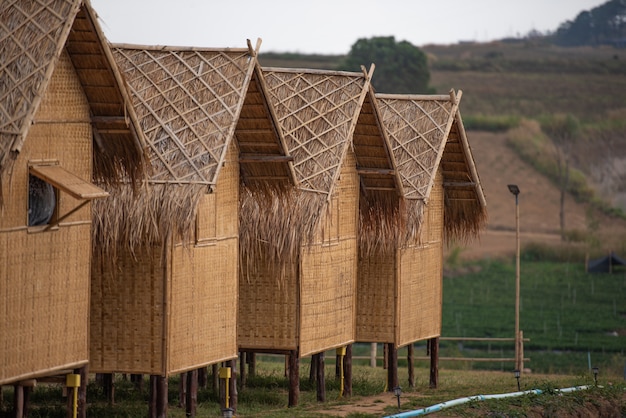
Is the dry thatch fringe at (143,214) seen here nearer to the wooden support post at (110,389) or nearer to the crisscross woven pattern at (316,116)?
the crisscross woven pattern at (316,116)

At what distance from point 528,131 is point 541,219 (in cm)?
989

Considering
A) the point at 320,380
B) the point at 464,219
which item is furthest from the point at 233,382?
the point at 464,219

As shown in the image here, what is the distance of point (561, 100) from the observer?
226 feet

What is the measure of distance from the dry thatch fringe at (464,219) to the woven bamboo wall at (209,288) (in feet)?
20.6

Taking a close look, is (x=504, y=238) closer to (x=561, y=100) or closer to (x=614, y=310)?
(x=614, y=310)

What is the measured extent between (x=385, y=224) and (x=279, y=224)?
2.82 metres

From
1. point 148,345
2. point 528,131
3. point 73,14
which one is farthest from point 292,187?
point 528,131

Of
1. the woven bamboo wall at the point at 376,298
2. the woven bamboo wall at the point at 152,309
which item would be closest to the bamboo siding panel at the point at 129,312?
the woven bamboo wall at the point at 152,309

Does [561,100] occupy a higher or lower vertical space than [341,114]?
higher

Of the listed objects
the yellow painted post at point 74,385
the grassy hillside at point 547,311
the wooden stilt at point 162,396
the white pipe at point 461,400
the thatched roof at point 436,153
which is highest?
the thatched roof at point 436,153

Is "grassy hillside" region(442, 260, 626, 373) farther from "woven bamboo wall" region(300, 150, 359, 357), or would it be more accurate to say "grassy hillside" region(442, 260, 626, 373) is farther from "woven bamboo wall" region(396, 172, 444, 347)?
"woven bamboo wall" region(300, 150, 359, 357)

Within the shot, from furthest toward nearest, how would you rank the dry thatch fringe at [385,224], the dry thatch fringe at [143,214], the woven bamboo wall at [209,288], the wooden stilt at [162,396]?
the dry thatch fringe at [385,224]
the woven bamboo wall at [209,288]
the wooden stilt at [162,396]
the dry thatch fringe at [143,214]

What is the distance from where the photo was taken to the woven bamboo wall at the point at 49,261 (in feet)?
35.9

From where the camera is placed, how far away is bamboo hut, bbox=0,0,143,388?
10891 millimetres
